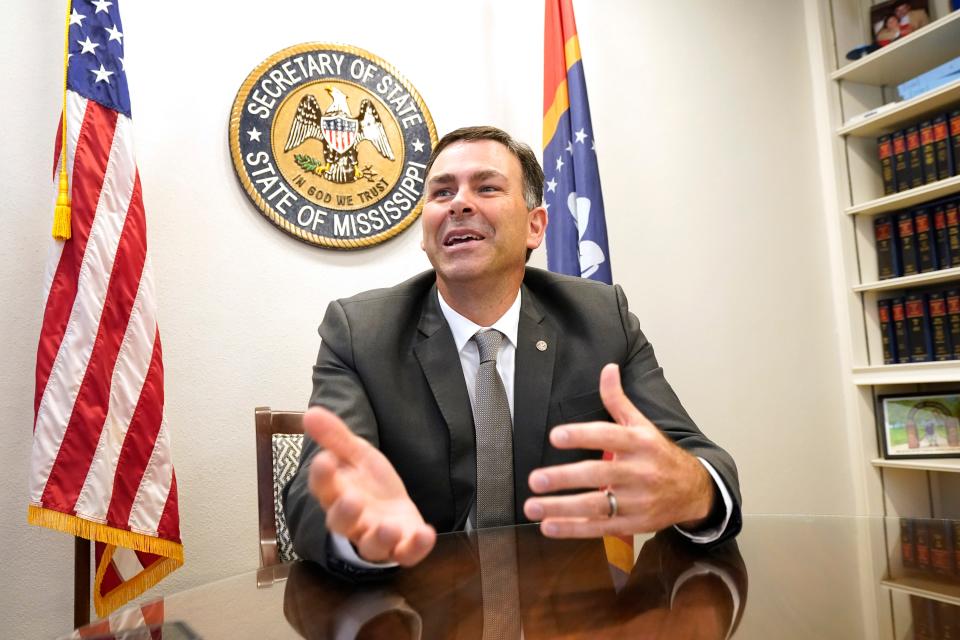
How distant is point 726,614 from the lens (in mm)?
745

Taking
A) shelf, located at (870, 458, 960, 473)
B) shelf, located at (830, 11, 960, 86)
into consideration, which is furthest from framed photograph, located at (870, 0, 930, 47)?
shelf, located at (870, 458, 960, 473)

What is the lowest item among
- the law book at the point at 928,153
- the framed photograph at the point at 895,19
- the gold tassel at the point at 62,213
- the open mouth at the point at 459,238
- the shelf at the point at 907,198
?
the open mouth at the point at 459,238

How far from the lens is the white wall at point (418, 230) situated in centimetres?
223

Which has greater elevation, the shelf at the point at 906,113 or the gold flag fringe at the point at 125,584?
the shelf at the point at 906,113

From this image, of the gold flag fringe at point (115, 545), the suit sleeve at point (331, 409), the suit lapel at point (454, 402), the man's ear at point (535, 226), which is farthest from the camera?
the man's ear at point (535, 226)

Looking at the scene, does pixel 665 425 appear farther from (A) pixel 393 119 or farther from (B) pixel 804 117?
(B) pixel 804 117

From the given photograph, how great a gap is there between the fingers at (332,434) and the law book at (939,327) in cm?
325

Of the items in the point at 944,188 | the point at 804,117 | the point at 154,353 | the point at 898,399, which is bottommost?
the point at 898,399

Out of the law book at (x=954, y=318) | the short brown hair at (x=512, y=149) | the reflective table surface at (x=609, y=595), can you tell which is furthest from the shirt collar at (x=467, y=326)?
the law book at (x=954, y=318)

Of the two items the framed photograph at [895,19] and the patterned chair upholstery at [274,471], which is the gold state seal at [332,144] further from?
the framed photograph at [895,19]

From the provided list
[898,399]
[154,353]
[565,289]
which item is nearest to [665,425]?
[565,289]

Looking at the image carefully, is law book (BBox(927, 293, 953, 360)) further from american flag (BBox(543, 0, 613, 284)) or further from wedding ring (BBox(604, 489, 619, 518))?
wedding ring (BBox(604, 489, 619, 518))

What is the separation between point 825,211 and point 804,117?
518 millimetres

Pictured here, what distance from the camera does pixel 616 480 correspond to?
2.89ft
